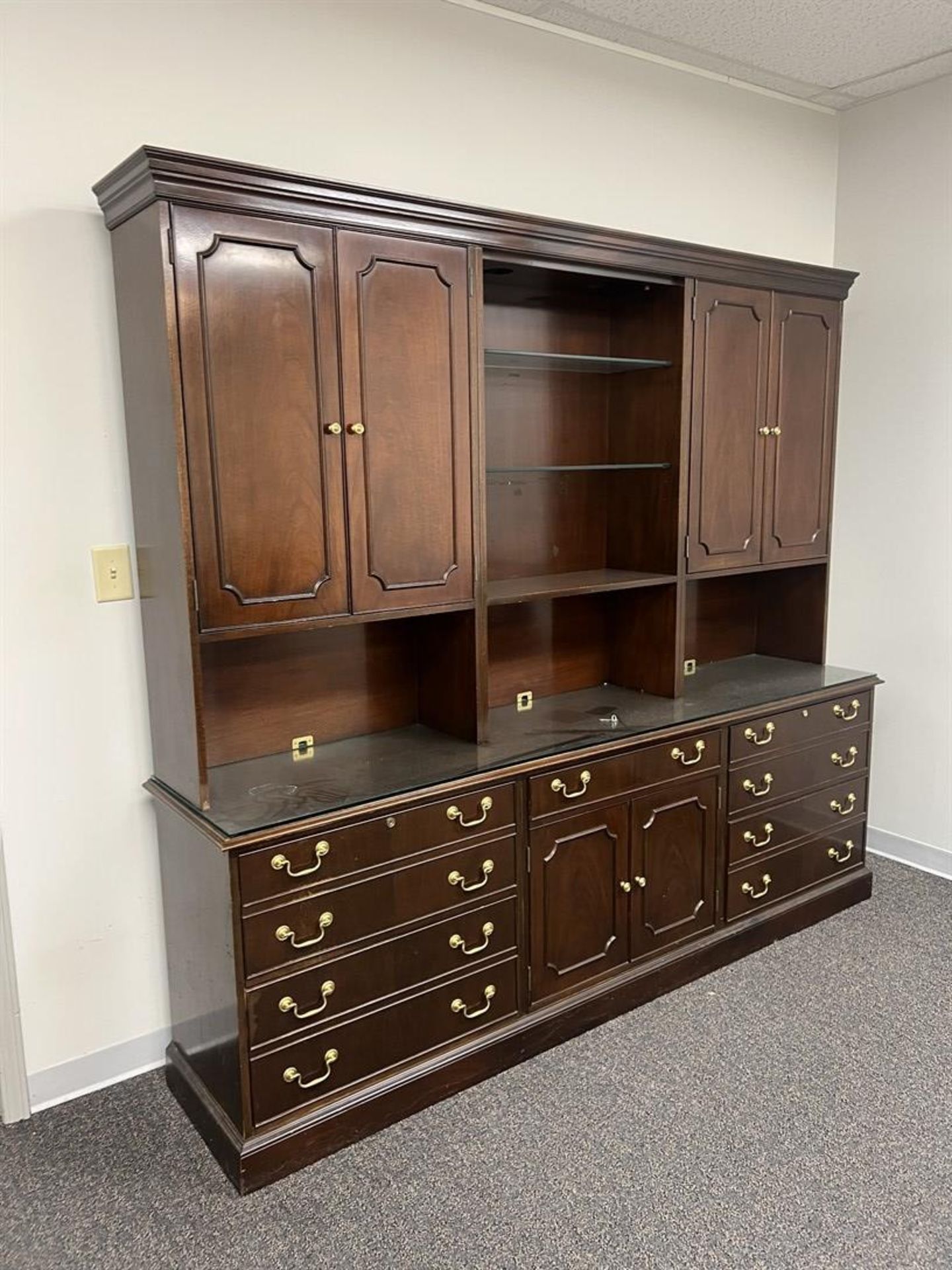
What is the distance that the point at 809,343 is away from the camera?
307 cm

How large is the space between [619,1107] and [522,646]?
1.29 metres

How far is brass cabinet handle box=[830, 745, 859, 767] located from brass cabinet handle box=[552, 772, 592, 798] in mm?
1076

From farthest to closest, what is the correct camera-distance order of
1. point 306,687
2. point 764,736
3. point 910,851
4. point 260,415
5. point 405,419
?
1. point 910,851
2. point 764,736
3. point 306,687
4. point 405,419
5. point 260,415

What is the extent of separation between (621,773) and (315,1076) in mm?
1070

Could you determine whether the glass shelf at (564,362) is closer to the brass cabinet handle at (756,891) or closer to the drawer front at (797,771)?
the drawer front at (797,771)

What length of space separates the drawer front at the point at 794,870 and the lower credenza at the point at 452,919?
0.03 feet

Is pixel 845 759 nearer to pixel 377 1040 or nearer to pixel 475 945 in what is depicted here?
pixel 475 945

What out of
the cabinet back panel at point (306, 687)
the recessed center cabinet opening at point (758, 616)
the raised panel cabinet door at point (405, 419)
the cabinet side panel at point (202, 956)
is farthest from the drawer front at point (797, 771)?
the cabinet side panel at point (202, 956)

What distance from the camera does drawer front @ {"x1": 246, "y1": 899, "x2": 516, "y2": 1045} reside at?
1983 mm

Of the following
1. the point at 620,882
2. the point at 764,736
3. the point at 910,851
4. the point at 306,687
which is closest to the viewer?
the point at 306,687

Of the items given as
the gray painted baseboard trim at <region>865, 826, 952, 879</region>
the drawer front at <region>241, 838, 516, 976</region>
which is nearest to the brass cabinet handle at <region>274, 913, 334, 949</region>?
the drawer front at <region>241, 838, 516, 976</region>

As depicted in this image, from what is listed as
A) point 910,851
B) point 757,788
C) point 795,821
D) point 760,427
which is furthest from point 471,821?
point 910,851

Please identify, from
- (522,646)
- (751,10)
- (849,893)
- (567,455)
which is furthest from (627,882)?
(751,10)

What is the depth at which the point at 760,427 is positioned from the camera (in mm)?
2961
